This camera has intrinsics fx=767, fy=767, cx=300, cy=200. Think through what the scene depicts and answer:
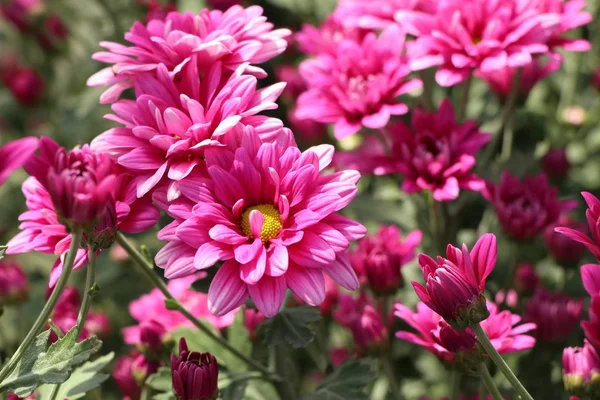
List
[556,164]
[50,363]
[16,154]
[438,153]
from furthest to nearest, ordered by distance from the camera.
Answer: [556,164] → [438,153] → [50,363] → [16,154]

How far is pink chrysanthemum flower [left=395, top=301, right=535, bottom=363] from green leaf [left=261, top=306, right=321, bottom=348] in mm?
109

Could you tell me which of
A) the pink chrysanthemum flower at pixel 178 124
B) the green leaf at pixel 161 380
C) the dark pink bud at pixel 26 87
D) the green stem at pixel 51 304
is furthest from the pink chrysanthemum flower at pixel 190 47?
the dark pink bud at pixel 26 87

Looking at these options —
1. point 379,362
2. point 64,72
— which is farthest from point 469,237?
point 64,72

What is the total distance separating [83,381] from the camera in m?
0.91

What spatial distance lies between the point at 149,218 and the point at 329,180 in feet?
0.64

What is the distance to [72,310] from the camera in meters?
1.11

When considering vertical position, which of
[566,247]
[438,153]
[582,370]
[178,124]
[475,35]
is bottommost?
[566,247]

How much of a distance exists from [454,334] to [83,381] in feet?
1.43

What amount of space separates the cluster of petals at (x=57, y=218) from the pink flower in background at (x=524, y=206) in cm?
53

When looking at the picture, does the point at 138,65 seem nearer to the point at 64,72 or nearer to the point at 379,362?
the point at 379,362

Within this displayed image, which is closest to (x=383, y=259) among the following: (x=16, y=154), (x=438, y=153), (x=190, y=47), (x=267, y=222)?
(x=438, y=153)

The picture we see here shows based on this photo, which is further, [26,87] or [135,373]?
[26,87]

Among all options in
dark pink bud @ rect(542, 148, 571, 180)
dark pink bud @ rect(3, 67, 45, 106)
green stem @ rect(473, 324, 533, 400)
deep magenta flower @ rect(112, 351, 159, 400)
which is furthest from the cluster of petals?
dark pink bud @ rect(3, 67, 45, 106)

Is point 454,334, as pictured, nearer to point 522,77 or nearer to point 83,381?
point 83,381
